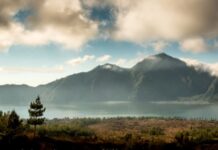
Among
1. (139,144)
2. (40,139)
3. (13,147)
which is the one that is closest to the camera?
(13,147)

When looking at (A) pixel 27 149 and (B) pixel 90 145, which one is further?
(B) pixel 90 145

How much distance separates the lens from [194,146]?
8519 centimetres

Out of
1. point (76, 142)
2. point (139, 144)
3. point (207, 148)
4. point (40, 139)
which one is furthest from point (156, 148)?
point (40, 139)

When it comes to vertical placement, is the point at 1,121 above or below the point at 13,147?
above

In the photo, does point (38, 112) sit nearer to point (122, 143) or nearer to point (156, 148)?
point (122, 143)

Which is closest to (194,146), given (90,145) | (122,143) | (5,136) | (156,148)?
(156,148)

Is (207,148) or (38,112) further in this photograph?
(38,112)

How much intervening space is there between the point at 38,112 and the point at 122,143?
24.7 m

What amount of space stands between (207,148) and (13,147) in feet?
152

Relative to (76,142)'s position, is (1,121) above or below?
above

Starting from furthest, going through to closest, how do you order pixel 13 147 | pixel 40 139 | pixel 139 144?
pixel 139 144 → pixel 40 139 → pixel 13 147

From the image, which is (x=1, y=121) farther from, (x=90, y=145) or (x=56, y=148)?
(x=90, y=145)

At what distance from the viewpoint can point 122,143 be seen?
89875 mm

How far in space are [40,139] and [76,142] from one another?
28.5ft
